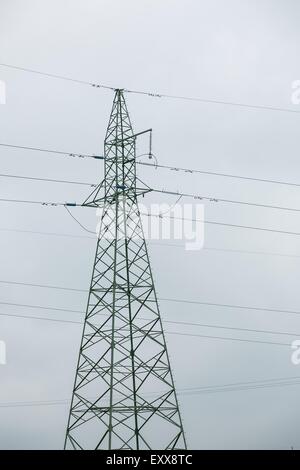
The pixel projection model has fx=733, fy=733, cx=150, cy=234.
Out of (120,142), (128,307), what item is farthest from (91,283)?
(120,142)

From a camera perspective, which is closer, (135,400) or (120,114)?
(135,400)

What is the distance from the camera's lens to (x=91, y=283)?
135ft

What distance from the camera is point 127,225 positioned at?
42.4m

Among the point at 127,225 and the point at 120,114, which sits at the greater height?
the point at 120,114

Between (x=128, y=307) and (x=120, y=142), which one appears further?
(x=120, y=142)

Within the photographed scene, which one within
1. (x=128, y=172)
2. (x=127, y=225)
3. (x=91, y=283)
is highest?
(x=128, y=172)
